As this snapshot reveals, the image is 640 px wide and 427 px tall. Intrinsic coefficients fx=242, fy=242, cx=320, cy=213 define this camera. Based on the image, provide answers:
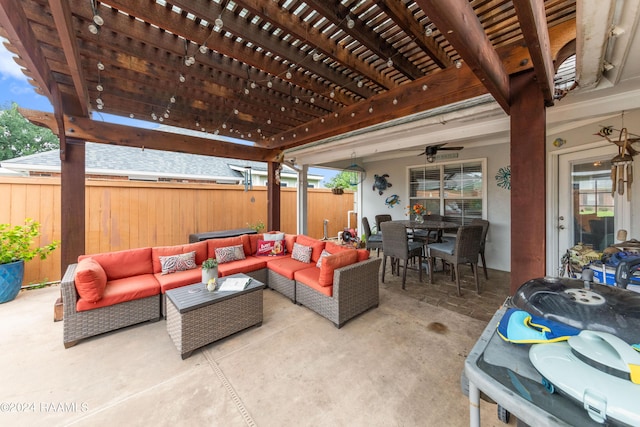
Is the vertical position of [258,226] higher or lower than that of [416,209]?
lower

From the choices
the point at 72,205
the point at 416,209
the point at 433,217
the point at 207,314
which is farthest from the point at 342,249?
the point at 72,205

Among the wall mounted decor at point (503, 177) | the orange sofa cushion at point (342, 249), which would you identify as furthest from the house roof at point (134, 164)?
the wall mounted decor at point (503, 177)

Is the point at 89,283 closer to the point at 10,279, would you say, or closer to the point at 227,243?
the point at 227,243

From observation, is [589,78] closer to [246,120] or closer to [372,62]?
[372,62]

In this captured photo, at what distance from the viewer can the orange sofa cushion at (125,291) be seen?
2.45 metres

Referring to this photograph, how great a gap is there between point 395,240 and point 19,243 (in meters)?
5.50

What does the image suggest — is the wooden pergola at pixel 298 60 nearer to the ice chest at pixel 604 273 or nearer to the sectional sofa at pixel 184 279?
the ice chest at pixel 604 273

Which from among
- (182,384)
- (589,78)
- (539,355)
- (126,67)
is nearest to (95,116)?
(126,67)

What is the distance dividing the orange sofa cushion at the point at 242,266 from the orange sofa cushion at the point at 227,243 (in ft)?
0.81

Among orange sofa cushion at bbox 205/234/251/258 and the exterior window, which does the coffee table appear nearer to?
orange sofa cushion at bbox 205/234/251/258

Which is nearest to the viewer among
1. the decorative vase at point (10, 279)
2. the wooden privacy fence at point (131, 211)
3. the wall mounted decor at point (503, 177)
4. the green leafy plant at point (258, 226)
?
the decorative vase at point (10, 279)

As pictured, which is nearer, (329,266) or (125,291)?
(125,291)

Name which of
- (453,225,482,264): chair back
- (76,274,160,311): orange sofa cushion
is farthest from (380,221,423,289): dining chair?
(76,274,160,311): orange sofa cushion

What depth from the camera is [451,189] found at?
5.64 m
